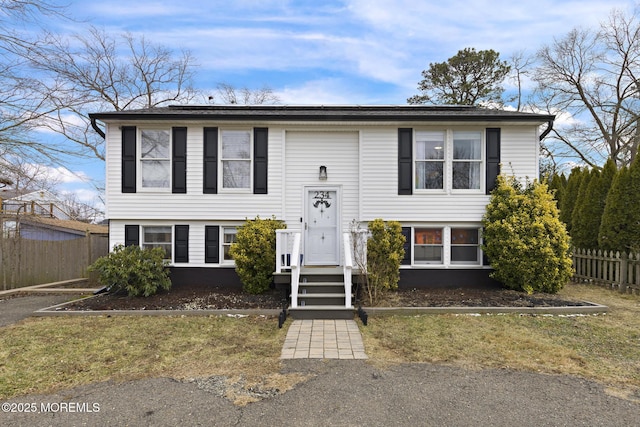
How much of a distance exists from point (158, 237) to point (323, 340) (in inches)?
228

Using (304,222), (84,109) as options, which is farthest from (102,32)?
(304,222)

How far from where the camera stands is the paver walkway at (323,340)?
4613mm

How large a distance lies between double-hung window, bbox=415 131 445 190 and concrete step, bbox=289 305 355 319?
4.02 meters

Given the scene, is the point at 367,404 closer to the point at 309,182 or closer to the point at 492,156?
the point at 309,182

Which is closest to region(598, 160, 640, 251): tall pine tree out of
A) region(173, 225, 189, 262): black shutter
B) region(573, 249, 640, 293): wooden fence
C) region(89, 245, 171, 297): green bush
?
region(573, 249, 640, 293): wooden fence

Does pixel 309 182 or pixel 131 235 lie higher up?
pixel 309 182

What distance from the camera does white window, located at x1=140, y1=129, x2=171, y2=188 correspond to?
344 inches

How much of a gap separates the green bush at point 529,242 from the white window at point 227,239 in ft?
21.0

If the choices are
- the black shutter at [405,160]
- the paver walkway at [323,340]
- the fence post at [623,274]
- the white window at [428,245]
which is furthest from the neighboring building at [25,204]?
the fence post at [623,274]

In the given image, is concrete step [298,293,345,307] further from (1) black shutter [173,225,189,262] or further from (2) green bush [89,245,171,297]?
(1) black shutter [173,225,189,262]

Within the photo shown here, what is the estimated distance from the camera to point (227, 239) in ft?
29.2

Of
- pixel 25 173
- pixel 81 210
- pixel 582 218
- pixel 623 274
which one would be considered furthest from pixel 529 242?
pixel 81 210

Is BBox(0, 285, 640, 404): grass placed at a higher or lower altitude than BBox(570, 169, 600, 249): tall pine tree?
lower

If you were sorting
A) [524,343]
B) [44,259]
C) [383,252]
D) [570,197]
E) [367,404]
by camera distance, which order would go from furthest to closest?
[570,197]
[44,259]
[383,252]
[524,343]
[367,404]
